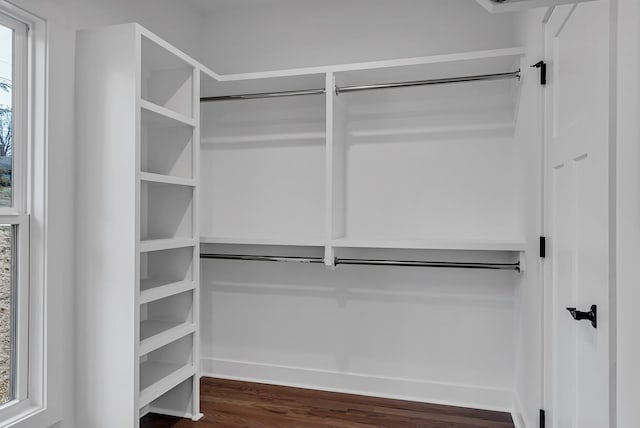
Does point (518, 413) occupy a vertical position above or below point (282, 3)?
below

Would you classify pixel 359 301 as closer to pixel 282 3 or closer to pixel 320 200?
pixel 320 200

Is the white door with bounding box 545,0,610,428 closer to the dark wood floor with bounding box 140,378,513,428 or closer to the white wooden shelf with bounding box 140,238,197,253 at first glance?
the dark wood floor with bounding box 140,378,513,428

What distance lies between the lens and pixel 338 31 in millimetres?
2854

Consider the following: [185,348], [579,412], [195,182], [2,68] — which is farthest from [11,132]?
[579,412]

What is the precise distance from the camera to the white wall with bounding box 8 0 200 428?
76.2 inches

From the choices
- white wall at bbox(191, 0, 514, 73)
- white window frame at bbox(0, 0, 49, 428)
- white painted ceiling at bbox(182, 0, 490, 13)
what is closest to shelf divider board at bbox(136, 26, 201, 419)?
white window frame at bbox(0, 0, 49, 428)

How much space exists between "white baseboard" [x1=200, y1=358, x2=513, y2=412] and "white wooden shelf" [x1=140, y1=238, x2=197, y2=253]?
3.57ft

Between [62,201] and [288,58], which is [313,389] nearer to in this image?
[62,201]

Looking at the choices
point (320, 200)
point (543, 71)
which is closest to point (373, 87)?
point (320, 200)

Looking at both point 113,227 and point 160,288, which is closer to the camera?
point 113,227

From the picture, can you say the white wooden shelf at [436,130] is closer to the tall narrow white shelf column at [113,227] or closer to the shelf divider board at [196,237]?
the shelf divider board at [196,237]

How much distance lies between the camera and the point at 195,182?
8.00 ft

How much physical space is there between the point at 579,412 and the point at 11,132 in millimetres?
2386

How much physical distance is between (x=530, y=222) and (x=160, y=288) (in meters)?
1.86
